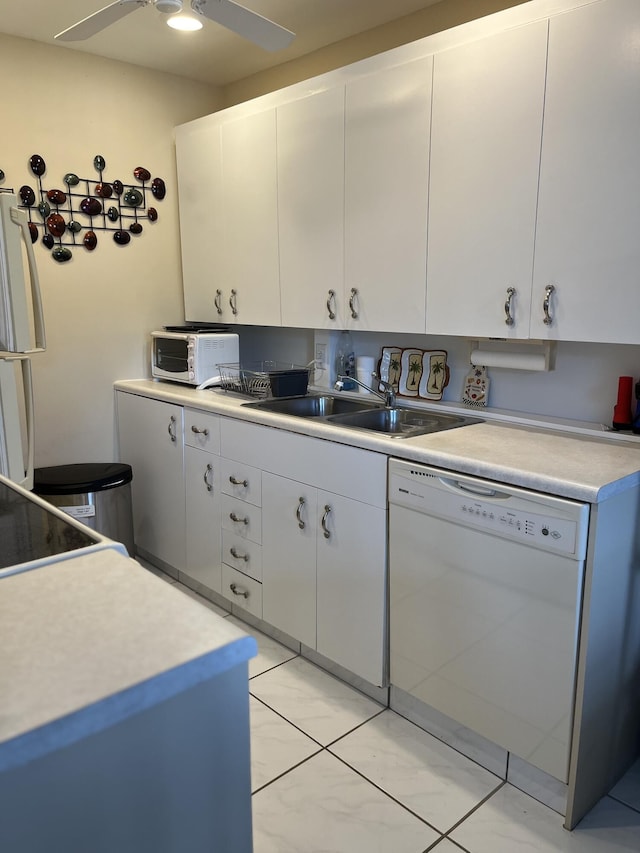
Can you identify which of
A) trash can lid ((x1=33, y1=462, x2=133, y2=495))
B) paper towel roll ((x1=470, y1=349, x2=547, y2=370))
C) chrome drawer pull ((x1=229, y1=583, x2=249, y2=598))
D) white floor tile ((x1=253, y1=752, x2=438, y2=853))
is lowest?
white floor tile ((x1=253, y1=752, x2=438, y2=853))

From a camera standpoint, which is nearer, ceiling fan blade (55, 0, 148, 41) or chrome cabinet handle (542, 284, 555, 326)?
ceiling fan blade (55, 0, 148, 41)

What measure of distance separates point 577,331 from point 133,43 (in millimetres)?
2441

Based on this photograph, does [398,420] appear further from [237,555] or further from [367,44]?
[367,44]

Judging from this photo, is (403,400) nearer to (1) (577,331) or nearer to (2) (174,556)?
(1) (577,331)

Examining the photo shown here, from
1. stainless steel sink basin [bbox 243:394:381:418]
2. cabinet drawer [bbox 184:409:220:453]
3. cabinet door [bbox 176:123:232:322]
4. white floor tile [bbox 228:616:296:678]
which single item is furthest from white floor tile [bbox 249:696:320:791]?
cabinet door [bbox 176:123:232:322]

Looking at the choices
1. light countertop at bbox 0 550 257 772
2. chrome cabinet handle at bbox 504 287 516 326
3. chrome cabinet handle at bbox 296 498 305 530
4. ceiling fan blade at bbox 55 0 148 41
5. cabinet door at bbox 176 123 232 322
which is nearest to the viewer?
light countertop at bbox 0 550 257 772

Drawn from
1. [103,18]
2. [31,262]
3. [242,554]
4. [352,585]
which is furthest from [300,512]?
[103,18]

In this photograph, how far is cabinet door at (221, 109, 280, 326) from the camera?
2992 millimetres

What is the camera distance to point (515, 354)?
Result: 96.7 inches

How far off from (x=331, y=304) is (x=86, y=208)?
→ 4.62ft

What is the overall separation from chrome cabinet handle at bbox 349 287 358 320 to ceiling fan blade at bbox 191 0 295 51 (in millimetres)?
898

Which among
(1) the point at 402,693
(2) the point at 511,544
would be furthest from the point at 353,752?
(2) the point at 511,544

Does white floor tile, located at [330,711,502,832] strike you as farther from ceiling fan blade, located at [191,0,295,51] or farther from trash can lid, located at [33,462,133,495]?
ceiling fan blade, located at [191,0,295,51]

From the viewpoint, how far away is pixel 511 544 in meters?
1.81
